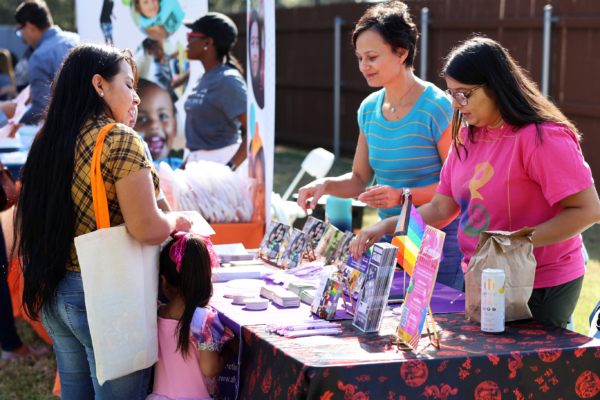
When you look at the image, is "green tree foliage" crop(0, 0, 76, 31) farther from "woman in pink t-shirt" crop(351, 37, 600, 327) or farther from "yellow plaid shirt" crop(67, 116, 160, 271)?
"woman in pink t-shirt" crop(351, 37, 600, 327)

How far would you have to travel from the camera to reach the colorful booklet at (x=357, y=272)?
71.9 inches

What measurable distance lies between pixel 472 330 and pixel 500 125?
624 mm

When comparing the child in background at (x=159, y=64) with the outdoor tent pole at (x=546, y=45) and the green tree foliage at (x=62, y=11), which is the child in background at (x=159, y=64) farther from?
the green tree foliage at (x=62, y=11)

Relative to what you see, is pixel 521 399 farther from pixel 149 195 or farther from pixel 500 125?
pixel 149 195

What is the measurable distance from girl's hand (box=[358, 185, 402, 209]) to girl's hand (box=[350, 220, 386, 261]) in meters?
0.15

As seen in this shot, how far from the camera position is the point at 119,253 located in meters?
1.76

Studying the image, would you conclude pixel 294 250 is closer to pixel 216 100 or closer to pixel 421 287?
pixel 421 287

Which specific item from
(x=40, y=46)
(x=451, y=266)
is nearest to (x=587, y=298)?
(x=451, y=266)

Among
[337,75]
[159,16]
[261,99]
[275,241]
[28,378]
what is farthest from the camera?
[337,75]

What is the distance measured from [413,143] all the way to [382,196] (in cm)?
33

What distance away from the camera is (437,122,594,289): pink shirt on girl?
1733mm

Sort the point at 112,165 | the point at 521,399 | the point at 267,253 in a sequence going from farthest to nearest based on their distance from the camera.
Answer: the point at 267,253, the point at 112,165, the point at 521,399

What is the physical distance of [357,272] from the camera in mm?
1883

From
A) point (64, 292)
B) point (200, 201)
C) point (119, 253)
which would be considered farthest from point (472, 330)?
point (200, 201)
